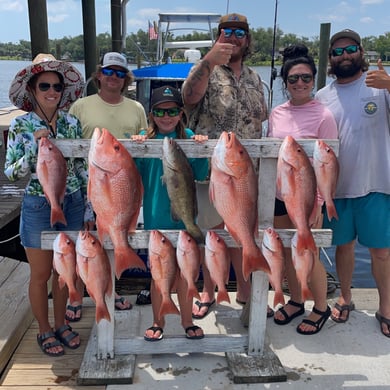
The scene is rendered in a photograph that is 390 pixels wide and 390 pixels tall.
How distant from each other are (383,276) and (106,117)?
246 cm

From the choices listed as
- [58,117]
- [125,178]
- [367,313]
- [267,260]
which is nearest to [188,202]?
[125,178]

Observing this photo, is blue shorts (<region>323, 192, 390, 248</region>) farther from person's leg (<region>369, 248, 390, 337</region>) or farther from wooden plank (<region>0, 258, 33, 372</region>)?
wooden plank (<region>0, 258, 33, 372</region>)

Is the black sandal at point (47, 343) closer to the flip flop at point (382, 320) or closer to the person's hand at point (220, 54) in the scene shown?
the person's hand at point (220, 54)

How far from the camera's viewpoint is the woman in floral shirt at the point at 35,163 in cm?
254

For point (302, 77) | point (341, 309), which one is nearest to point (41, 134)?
point (302, 77)

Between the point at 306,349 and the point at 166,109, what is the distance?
1.88 metres

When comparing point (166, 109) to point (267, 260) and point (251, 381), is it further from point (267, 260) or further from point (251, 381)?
point (251, 381)

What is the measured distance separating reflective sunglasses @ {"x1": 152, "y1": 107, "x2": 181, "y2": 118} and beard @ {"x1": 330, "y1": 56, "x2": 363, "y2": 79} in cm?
120

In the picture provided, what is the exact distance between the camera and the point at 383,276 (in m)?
3.26

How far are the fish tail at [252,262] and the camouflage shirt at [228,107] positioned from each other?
3.51 feet

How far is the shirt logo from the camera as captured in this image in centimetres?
302

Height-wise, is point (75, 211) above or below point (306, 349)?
above

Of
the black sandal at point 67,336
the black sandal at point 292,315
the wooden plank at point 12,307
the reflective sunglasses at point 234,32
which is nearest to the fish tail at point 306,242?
the black sandal at point 292,315

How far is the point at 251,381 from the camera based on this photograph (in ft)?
8.71
